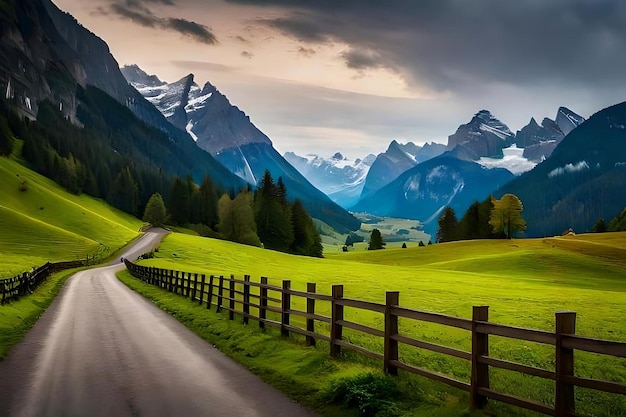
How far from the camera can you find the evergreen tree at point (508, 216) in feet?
400

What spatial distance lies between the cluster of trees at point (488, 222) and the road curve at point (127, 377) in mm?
109473

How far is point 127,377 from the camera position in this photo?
14.0 meters

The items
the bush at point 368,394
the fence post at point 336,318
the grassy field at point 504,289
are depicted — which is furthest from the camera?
the grassy field at point 504,289

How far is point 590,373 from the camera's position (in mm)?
17125

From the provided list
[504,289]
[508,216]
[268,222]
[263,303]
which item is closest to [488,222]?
[508,216]

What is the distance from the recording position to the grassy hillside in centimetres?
8688

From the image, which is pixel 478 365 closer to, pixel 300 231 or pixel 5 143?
pixel 300 231

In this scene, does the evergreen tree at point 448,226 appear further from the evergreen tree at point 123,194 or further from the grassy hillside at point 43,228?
the evergreen tree at point 123,194

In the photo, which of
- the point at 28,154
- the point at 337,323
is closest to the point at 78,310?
the point at 337,323

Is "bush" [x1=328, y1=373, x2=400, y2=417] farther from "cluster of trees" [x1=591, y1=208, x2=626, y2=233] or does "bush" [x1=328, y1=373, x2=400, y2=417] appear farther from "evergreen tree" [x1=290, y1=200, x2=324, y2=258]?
"cluster of trees" [x1=591, y1=208, x2=626, y2=233]

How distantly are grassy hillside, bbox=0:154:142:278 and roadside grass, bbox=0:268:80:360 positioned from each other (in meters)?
17.8

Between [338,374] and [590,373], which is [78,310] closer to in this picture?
[338,374]

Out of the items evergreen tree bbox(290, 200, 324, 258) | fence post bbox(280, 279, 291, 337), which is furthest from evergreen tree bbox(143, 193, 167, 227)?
fence post bbox(280, 279, 291, 337)

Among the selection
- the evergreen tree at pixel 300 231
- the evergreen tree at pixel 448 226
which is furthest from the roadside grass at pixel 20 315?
the evergreen tree at pixel 448 226
